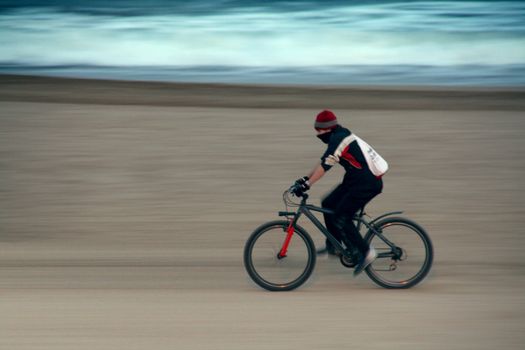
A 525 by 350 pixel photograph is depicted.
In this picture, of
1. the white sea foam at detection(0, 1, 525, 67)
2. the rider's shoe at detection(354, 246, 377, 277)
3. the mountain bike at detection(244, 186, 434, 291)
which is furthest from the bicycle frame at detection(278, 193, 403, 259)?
the white sea foam at detection(0, 1, 525, 67)

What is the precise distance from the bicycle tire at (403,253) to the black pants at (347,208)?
6.9 inches

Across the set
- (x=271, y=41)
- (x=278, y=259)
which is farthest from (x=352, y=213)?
(x=271, y=41)

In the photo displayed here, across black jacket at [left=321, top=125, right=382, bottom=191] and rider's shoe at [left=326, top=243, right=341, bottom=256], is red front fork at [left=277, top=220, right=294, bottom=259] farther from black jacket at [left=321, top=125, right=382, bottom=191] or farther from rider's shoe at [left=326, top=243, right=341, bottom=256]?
black jacket at [left=321, top=125, right=382, bottom=191]

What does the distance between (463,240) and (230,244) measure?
106 inches

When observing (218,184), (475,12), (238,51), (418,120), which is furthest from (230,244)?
(475,12)

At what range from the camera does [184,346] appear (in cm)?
593

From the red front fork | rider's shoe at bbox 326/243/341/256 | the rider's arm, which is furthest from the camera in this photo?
rider's shoe at bbox 326/243/341/256

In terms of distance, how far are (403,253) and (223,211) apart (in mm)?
3379

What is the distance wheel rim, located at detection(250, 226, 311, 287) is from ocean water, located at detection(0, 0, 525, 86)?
40.1 feet

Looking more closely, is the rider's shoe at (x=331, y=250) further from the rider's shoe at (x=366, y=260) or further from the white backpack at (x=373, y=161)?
the white backpack at (x=373, y=161)

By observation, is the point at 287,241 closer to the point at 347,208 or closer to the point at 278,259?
the point at 278,259

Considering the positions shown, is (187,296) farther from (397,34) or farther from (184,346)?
(397,34)

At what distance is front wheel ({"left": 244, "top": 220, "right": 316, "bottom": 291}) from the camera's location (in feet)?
25.3

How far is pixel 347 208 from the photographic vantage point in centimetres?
761
